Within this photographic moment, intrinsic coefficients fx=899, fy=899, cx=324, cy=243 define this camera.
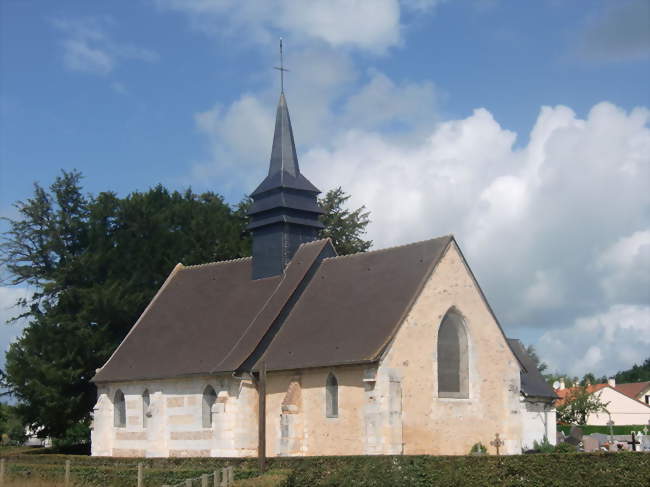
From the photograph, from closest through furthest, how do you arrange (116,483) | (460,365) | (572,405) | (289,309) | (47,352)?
(116,483) → (460,365) → (289,309) → (47,352) → (572,405)

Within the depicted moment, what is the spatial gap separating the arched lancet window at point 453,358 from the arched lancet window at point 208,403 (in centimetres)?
924

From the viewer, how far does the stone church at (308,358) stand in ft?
98.8

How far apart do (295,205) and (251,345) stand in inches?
282

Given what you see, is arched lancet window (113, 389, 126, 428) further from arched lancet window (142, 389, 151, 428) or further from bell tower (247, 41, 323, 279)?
bell tower (247, 41, 323, 279)

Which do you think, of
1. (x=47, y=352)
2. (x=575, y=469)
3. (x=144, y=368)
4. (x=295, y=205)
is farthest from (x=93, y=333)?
(x=575, y=469)

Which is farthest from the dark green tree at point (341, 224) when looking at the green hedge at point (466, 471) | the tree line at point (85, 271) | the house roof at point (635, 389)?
the house roof at point (635, 389)

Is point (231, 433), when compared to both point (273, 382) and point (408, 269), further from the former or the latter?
point (408, 269)

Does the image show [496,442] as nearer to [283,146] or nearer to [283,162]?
[283,162]

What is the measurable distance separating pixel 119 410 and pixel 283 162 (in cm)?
1322

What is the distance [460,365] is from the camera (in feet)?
106

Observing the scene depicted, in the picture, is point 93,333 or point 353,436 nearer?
point 353,436

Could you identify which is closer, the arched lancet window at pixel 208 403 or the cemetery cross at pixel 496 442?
the cemetery cross at pixel 496 442

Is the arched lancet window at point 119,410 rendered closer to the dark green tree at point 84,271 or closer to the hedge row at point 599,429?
the dark green tree at point 84,271

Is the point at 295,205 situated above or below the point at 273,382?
above
